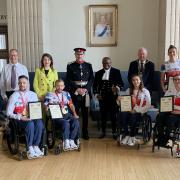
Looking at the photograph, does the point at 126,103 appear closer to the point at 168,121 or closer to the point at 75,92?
the point at 168,121

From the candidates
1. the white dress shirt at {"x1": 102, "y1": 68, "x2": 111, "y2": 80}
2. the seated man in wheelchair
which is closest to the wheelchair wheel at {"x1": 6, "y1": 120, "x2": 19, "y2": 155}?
the white dress shirt at {"x1": 102, "y1": 68, "x2": 111, "y2": 80}

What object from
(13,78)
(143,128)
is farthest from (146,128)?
(13,78)

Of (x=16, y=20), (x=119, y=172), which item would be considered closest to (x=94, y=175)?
(x=119, y=172)

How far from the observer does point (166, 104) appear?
371 centimetres

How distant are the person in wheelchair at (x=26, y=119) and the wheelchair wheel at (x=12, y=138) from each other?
0.08m

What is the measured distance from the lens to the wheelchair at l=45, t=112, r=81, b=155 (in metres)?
3.74

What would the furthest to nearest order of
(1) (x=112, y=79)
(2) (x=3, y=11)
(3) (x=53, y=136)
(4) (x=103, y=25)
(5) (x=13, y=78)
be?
(2) (x=3, y=11), (4) (x=103, y=25), (1) (x=112, y=79), (5) (x=13, y=78), (3) (x=53, y=136)

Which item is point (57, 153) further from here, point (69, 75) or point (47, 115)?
point (69, 75)

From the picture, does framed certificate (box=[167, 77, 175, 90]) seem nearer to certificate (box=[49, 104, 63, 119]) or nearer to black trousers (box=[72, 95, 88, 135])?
black trousers (box=[72, 95, 88, 135])

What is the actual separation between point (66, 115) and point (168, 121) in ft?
4.29

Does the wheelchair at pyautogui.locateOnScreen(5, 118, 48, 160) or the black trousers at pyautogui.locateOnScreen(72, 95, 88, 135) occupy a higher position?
the black trousers at pyautogui.locateOnScreen(72, 95, 88, 135)

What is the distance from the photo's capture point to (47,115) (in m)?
3.88

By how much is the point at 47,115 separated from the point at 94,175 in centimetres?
116

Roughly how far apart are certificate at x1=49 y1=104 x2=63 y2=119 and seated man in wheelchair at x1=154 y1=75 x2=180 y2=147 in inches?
49.6
